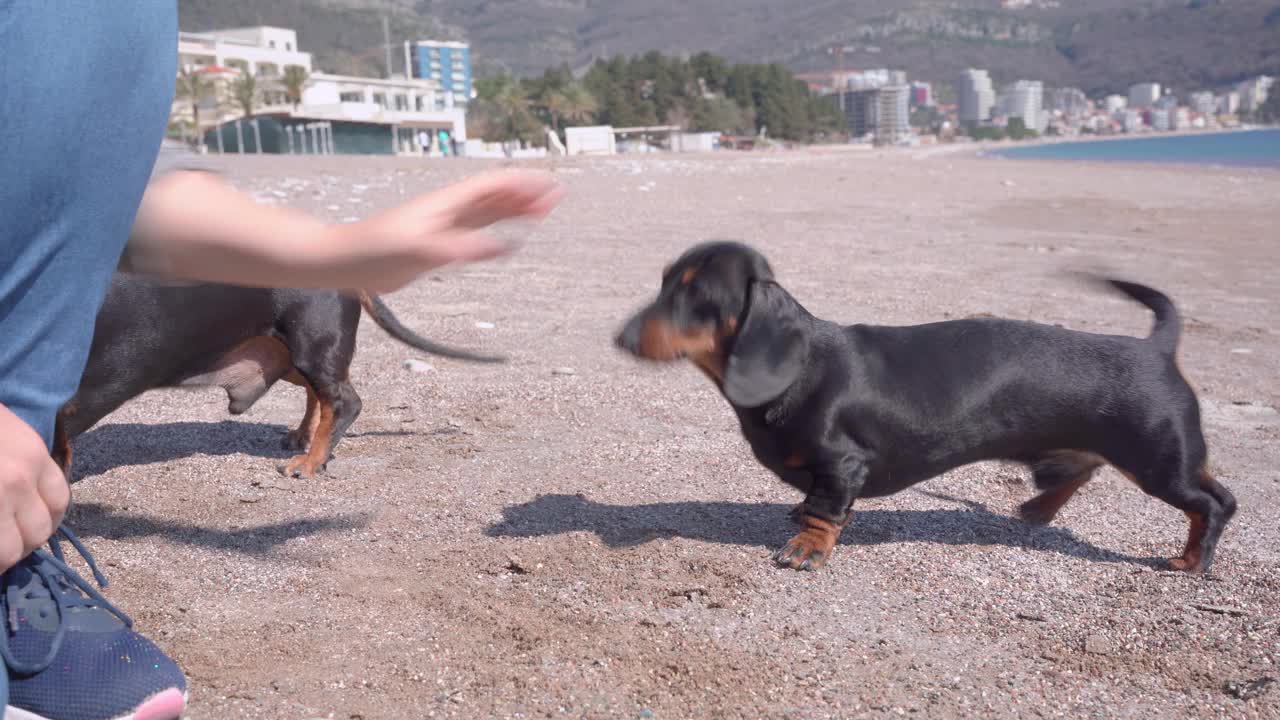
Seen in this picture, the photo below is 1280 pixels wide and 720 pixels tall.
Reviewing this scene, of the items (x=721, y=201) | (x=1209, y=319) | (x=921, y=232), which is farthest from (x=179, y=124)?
(x=1209, y=319)

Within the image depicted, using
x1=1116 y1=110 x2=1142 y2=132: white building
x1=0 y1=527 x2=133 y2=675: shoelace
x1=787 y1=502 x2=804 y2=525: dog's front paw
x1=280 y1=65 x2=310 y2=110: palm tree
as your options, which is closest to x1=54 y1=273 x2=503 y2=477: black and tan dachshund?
x1=787 y1=502 x2=804 y2=525: dog's front paw

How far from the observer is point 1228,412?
4.62m

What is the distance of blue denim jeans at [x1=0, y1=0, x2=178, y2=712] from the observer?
1010 mm

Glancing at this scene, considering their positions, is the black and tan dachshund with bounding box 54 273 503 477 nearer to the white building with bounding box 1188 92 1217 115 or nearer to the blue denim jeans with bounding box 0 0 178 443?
the blue denim jeans with bounding box 0 0 178 443

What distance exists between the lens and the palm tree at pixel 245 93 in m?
60.8

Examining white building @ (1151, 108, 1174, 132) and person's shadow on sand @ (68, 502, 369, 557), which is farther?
white building @ (1151, 108, 1174, 132)

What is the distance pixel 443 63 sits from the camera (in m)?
155

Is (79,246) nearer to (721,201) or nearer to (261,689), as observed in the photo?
(261,689)

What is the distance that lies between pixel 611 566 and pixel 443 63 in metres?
162

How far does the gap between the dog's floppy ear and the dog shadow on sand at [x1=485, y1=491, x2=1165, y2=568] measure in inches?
21.4

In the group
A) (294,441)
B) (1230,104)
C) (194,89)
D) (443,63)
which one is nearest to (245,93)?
(194,89)

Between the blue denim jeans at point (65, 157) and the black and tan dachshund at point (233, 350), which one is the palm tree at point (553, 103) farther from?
the blue denim jeans at point (65, 157)

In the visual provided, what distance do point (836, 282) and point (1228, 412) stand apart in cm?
379

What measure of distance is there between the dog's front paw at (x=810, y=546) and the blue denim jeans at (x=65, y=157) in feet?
7.08
